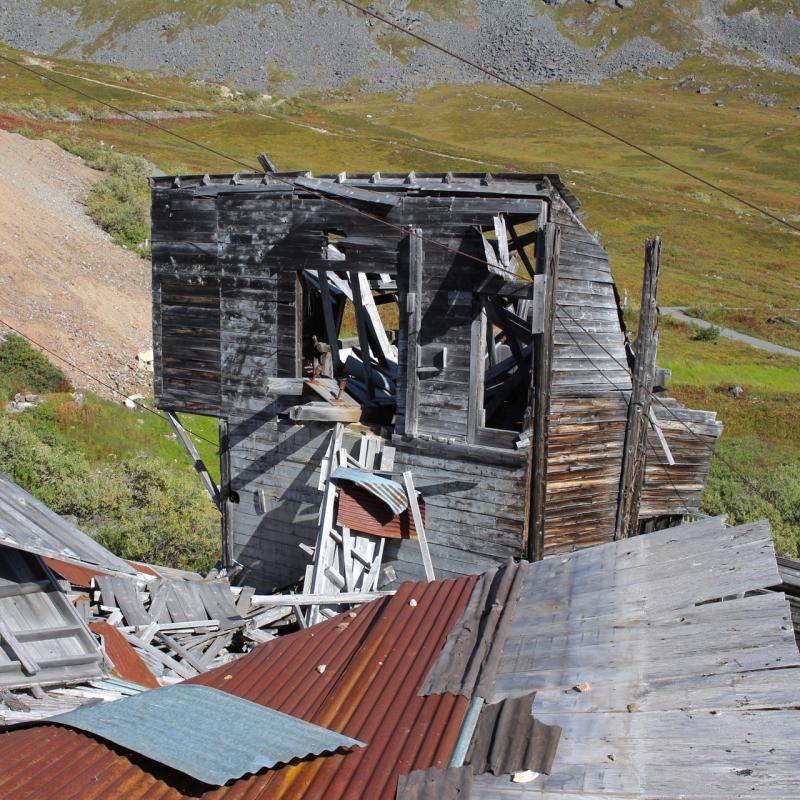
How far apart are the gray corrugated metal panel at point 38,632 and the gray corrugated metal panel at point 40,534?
0.42 m

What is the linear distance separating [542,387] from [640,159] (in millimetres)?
83596

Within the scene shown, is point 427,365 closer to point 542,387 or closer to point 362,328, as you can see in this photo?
point 362,328

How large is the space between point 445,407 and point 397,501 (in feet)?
4.99

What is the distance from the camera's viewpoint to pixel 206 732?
23.3ft

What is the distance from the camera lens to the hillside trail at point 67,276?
3067 centimetres

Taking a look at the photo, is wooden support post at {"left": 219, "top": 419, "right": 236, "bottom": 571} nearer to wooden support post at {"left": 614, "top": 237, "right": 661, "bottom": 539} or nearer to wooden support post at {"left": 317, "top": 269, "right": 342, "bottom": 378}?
wooden support post at {"left": 317, "top": 269, "right": 342, "bottom": 378}

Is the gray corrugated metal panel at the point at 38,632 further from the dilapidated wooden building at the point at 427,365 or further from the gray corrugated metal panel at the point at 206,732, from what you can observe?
the dilapidated wooden building at the point at 427,365

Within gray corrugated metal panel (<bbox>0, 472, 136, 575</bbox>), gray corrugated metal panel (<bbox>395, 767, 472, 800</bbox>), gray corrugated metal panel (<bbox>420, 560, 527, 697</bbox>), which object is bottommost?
gray corrugated metal panel (<bbox>420, 560, 527, 697</bbox>)

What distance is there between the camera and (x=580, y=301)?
12703mm

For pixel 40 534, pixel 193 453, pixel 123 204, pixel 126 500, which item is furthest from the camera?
pixel 123 204

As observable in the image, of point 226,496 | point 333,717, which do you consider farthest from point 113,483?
point 333,717

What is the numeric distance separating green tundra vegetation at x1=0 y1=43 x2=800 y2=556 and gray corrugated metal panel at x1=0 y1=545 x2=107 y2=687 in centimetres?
1333

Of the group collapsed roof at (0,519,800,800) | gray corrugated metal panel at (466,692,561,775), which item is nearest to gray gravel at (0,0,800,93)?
collapsed roof at (0,519,800,800)

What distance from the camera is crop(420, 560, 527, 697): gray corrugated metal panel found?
7.50 metres
